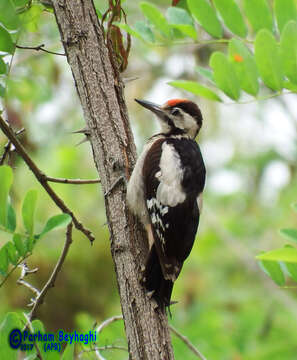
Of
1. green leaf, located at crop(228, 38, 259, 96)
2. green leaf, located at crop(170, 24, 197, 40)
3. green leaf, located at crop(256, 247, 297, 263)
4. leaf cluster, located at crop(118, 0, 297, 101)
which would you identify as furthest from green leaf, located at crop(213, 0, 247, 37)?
green leaf, located at crop(256, 247, 297, 263)

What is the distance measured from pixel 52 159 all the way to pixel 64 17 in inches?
144

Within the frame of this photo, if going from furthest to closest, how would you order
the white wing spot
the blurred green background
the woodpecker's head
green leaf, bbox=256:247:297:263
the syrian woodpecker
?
the blurred green background → the woodpecker's head → the white wing spot → the syrian woodpecker → green leaf, bbox=256:247:297:263

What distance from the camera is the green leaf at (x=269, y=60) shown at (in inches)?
89.0

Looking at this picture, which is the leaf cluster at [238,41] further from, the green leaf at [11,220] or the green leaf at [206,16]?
the green leaf at [11,220]

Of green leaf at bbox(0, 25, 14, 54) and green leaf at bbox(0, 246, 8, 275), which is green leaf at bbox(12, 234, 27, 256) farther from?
green leaf at bbox(0, 25, 14, 54)

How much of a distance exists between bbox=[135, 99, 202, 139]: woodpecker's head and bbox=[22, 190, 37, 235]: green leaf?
5.15ft

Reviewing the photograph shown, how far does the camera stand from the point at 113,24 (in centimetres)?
248

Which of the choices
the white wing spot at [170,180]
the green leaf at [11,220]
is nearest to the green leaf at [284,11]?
the white wing spot at [170,180]

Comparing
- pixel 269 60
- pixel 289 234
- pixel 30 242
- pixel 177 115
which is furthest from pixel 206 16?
pixel 30 242

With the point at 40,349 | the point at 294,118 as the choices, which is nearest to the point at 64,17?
the point at 40,349

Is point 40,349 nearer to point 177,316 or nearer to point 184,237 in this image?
point 184,237

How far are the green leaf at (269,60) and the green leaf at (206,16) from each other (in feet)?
1.38

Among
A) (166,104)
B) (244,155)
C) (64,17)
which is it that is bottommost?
(244,155)

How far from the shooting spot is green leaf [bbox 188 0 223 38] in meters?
2.60
